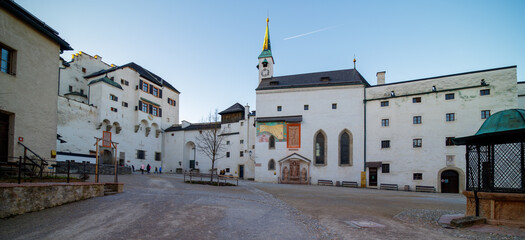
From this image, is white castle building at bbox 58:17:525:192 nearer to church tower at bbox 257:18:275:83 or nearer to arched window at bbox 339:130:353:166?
arched window at bbox 339:130:353:166

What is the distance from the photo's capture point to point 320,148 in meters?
36.5

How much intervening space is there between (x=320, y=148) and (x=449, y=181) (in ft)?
43.9

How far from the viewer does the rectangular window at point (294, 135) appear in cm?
3716

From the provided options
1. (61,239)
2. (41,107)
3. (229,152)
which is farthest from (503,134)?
(229,152)

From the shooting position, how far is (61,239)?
7.37 metres

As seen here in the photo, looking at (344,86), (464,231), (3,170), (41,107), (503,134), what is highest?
(344,86)

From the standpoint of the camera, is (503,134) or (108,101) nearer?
(503,134)

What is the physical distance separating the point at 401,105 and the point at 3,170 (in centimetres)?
3276

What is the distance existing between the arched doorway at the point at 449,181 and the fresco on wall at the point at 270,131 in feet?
56.4

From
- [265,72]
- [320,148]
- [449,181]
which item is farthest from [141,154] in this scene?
[449,181]

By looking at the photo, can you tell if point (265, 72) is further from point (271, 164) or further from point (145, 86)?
point (145, 86)

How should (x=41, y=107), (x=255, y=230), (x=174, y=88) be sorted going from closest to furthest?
(x=255, y=230), (x=41, y=107), (x=174, y=88)

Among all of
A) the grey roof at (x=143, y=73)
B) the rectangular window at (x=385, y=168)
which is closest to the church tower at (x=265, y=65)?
the grey roof at (x=143, y=73)

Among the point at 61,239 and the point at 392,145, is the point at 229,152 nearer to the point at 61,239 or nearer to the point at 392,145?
the point at 392,145
